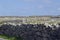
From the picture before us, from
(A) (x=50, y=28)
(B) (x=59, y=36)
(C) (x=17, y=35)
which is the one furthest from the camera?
(C) (x=17, y=35)

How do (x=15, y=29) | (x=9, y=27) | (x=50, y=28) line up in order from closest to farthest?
(x=50, y=28) < (x=15, y=29) < (x=9, y=27)

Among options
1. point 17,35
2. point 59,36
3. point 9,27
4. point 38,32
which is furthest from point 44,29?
point 9,27

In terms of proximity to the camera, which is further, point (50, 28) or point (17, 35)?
point (17, 35)

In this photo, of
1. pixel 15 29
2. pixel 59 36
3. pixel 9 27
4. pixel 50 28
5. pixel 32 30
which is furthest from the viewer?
pixel 9 27

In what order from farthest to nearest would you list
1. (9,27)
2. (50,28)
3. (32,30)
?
(9,27)
(32,30)
(50,28)

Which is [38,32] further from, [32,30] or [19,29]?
[19,29]

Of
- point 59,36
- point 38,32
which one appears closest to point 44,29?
point 38,32

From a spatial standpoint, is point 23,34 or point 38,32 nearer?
point 38,32

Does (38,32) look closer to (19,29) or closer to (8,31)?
(19,29)
